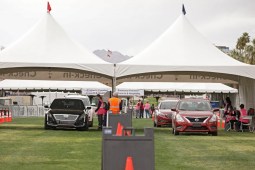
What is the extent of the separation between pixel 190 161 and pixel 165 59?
47.7ft

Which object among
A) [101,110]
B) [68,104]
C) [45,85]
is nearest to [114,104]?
[101,110]

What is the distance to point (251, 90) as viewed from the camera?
1278 inches

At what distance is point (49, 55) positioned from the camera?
29.0m

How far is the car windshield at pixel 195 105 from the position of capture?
27016 mm

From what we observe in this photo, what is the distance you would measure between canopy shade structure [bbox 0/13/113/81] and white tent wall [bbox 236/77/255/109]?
26.3 ft

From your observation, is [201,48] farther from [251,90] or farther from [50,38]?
[50,38]

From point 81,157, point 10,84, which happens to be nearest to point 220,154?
point 81,157

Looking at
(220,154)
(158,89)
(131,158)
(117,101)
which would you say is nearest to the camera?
(131,158)

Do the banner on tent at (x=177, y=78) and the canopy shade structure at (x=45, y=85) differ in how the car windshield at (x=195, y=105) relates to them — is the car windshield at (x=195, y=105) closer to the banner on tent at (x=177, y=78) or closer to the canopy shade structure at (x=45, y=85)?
the banner on tent at (x=177, y=78)

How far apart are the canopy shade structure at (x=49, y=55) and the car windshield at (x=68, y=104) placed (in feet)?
5.02

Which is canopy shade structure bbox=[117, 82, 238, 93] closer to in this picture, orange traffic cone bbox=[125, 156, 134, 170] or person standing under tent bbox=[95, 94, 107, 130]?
person standing under tent bbox=[95, 94, 107, 130]

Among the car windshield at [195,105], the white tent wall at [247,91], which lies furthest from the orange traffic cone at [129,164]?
the white tent wall at [247,91]

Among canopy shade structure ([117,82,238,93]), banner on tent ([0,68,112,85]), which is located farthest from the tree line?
banner on tent ([0,68,112,85])

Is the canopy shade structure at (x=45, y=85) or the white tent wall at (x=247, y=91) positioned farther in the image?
the canopy shade structure at (x=45, y=85)
